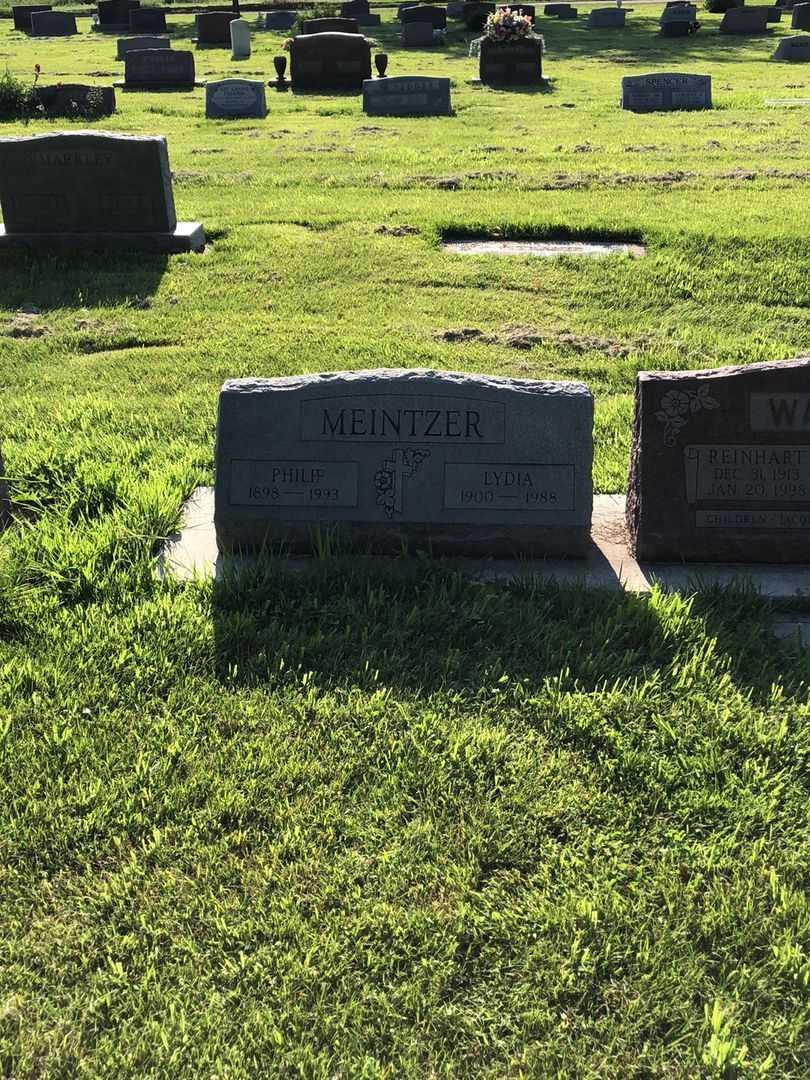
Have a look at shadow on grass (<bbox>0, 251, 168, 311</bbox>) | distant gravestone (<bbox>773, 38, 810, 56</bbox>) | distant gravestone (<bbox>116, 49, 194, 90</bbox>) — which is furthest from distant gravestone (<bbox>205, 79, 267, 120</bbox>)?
distant gravestone (<bbox>773, 38, 810, 56</bbox>)

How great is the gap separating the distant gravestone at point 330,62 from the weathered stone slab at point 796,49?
1138cm

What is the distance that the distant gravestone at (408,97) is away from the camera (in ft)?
54.8

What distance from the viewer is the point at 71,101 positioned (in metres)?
16.5

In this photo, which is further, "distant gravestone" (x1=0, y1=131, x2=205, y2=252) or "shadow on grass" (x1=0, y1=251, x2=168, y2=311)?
"distant gravestone" (x1=0, y1=131, x2=205, y2=252)

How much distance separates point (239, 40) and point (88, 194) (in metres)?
20.6

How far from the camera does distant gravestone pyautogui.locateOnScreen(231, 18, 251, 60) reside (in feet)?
83.5

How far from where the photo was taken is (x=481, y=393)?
3.63m

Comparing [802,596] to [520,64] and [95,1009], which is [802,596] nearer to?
[95,1009]

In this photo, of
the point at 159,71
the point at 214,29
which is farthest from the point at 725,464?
the point at 214,29

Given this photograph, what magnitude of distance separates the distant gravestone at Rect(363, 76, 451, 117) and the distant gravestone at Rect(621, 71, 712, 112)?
3.33 meters

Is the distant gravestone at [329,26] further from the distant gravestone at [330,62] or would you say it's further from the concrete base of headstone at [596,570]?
the concrete base of headstone at [596,570]

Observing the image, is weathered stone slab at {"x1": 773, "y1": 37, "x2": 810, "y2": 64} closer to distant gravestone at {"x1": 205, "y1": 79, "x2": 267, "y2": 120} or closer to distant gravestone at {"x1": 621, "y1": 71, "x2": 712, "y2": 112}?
distant gravestone at {"x1": 621, "y1": 71, "x2": 712, "y2": 112}

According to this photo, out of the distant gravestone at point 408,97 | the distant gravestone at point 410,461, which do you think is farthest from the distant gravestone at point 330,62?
the distant gravestone at point 410,461

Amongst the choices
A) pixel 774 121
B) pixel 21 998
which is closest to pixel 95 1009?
pixel 21 998
